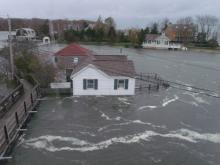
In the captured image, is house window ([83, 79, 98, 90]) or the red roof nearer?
house window ([83, 79, 98, 90])

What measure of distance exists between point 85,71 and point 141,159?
426 inches

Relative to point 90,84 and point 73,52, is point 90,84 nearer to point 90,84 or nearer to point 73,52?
point 90,84

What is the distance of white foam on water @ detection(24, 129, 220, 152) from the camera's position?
13.4m

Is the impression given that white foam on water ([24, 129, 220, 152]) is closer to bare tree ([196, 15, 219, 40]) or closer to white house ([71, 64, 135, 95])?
white house ([71, 64, 135, 95])

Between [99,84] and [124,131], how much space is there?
726 centimetres

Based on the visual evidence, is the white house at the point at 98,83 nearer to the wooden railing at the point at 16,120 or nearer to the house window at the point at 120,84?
the house window at the point at 120,84

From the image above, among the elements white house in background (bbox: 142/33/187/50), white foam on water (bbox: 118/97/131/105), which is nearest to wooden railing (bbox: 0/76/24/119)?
white foam on water (bbox: 118/97/131/105)

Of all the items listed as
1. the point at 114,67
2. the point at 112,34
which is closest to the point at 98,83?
the point at 114,67

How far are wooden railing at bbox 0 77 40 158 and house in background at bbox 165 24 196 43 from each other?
63.6 m

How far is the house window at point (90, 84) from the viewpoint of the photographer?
71.6 ft

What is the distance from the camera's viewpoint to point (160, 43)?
6794 cm

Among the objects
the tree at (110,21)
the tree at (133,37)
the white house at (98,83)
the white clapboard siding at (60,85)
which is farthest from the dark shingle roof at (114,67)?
the tree at (110,21)

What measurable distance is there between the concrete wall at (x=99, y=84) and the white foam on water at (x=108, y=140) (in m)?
7.34

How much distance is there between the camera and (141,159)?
1255 cm
